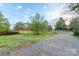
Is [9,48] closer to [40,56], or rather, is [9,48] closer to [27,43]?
[27,43]

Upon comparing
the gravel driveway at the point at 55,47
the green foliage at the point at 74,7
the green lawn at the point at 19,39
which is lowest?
the gravel driveway at the point at 55,47

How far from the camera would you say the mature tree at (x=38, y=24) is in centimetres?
167

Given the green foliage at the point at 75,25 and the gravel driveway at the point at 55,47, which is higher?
the green foliage at the point at 75,25

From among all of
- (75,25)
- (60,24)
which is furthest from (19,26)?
(75,25)

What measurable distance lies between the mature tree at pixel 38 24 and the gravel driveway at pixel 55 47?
0.13m

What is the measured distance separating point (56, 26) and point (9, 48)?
22.0 inches

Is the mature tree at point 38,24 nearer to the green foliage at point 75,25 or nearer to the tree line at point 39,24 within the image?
the tree line at point 39,24

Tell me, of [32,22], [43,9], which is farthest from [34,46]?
[43,9]

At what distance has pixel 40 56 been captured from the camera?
1.63 m

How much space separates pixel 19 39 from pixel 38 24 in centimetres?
26

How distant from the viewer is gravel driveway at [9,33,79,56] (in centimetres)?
162

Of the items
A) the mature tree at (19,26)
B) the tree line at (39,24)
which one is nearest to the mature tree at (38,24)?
the tree line at (39,24)

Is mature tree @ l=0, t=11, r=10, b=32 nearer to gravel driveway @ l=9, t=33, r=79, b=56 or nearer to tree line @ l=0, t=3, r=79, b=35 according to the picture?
tree line @ l=0, t=3, r=79, b=35

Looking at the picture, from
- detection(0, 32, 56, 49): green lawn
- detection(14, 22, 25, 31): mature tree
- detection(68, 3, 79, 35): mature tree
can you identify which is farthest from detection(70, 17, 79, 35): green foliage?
detection(14, 22, 25, 31): mature tree
